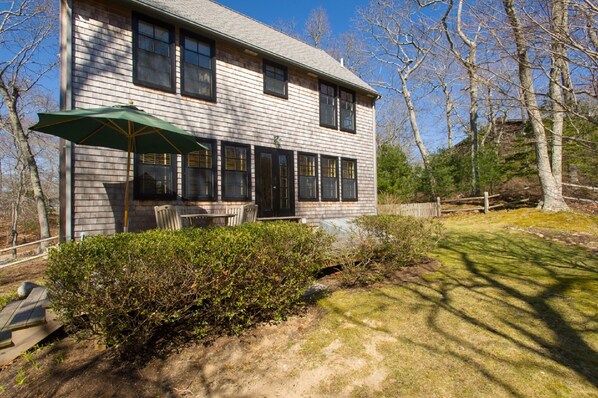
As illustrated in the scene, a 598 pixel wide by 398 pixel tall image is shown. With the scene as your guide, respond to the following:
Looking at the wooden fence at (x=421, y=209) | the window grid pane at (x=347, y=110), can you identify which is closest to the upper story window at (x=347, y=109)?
the window grid pane at (x=347, y=110)

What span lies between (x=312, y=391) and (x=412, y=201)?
18.6 meters

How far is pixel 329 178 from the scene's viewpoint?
1074 centimetres

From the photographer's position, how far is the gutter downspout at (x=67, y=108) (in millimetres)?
6027

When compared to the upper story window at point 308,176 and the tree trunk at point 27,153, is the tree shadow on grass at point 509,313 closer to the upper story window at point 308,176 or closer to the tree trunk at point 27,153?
the upper story window at point 308,176

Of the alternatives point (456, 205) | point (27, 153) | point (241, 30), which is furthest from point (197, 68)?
point (456, 205)

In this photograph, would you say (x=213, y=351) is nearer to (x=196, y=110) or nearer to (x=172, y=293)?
(x=172, y=293)

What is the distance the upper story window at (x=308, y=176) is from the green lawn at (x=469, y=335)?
5.21m

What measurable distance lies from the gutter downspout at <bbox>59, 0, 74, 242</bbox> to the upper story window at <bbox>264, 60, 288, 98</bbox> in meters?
4.75

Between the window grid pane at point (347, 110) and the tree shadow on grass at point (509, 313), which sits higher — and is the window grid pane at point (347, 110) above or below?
above

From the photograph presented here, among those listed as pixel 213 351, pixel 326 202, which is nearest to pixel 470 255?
pixel 326 202

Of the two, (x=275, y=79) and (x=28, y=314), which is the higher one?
(x=275, y=79)

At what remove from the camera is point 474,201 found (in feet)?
54.8

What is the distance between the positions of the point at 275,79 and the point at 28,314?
822cm

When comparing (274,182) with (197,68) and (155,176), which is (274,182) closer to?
(155,176)
